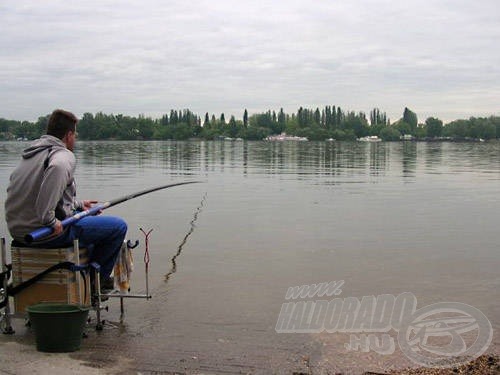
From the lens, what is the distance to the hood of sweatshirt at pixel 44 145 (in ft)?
19.8

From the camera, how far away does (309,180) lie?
29391 millimetres

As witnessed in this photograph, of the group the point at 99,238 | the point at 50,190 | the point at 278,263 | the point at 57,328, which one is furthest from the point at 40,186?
the point at 278,263

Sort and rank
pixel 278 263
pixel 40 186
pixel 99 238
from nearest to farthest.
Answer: pixel 40 186 < pixel 99 238 < pixel 278 263

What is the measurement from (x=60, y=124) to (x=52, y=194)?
77cm

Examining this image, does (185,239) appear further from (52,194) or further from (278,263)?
(52,194)

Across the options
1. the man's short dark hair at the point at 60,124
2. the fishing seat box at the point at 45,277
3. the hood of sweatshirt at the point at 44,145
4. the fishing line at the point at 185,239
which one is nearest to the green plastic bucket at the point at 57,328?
the fishing seat box at the point at 45,277

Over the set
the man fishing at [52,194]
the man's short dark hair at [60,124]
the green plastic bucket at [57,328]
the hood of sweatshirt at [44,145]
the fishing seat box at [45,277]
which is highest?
the man's short dark hair at [60,124]

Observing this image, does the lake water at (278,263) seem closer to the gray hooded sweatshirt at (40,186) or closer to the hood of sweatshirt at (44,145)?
the gray hooded sweatshirt at (40,186)

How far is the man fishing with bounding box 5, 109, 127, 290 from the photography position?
5.84 metres

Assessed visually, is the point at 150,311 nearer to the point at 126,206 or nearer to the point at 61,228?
the point at 61,228

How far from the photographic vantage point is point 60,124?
20.5 ft

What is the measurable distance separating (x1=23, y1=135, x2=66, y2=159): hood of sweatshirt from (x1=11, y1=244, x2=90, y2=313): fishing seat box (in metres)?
0.89

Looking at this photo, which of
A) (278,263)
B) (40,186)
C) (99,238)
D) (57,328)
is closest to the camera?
(57,328)

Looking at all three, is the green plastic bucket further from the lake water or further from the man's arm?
the man's arm
